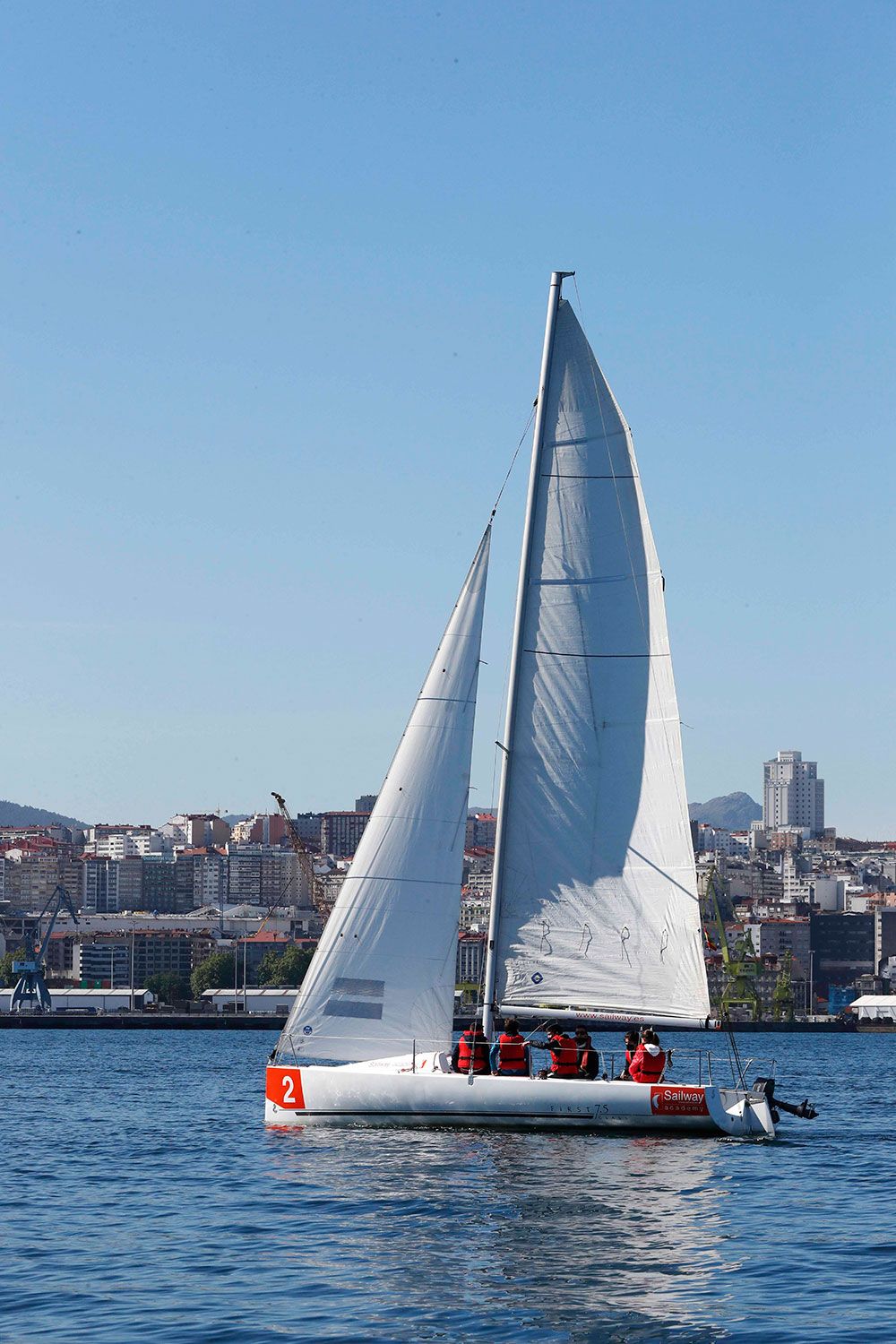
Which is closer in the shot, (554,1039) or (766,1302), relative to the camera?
(766,1302)

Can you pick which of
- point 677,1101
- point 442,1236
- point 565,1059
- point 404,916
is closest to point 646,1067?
point 677,1101

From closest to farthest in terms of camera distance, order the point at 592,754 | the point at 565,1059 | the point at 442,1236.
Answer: the point at 442,1236
the point at 565,1059
the point at 592,754

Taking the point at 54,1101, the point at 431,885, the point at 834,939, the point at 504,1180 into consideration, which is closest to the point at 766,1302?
the point at 504,1180

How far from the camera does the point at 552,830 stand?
2492 centimetres

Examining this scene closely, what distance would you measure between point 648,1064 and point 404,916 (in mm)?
3529

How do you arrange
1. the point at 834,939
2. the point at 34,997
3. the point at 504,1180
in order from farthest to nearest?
the point at 834,939 < the point at 34,997 < the point at 504,1180

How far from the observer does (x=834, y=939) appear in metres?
198

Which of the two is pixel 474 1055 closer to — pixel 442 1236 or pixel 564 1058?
pixel 564 1058

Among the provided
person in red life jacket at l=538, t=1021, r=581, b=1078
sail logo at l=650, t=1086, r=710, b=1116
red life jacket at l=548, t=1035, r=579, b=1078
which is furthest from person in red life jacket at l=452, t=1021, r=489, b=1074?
sail logo at l=650, t=1086, r=710, b=1116

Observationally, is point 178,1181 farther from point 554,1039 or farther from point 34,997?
point 34,997

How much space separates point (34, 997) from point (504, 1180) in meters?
128

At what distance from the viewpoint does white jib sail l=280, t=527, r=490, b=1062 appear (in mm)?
24500

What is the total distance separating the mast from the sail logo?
2481 millimetres

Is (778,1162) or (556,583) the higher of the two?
(556,583)
